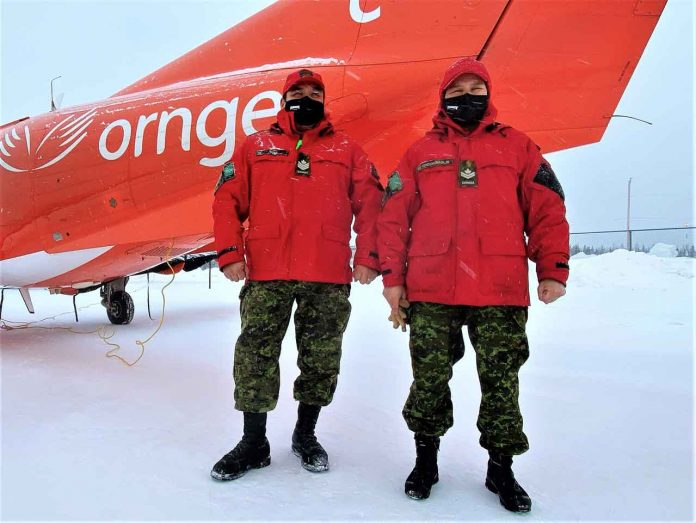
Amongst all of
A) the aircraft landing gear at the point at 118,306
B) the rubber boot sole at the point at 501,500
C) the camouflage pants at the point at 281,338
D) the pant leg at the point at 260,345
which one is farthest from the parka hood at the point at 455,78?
the aircraft landing gear at the point at 118,306

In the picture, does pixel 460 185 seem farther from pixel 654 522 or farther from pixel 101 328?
pixel 101 328

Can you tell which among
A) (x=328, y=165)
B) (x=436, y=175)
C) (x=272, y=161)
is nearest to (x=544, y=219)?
(x=436, y=175)

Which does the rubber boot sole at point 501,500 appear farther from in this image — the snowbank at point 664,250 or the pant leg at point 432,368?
the snowbank at point 664,250

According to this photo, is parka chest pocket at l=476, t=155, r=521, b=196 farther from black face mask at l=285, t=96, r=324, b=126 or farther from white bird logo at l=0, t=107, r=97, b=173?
white bird logo at l=0, t=107, r=97, b=173

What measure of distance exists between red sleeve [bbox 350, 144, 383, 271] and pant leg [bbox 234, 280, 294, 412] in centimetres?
33

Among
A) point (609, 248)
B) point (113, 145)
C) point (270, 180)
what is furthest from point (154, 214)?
point (609, 248)

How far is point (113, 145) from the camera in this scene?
3.52m

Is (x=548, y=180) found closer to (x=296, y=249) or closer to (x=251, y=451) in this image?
(x=296, y=249)

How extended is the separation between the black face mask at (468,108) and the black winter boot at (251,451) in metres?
1.35

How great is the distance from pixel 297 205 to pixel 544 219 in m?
0.93

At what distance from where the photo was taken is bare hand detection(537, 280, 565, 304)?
5.19ft

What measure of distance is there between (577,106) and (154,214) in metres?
2.89

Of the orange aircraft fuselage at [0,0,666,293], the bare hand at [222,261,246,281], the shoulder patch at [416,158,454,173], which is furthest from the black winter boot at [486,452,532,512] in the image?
the orange aircraft fuselage at [0,0,666,293]

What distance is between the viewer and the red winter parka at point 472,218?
5.22 feet
